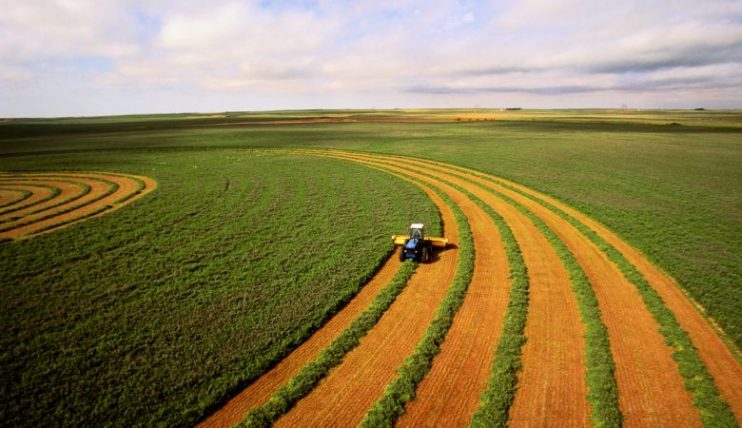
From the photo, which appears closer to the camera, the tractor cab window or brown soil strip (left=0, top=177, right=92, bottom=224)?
the tractor cab window

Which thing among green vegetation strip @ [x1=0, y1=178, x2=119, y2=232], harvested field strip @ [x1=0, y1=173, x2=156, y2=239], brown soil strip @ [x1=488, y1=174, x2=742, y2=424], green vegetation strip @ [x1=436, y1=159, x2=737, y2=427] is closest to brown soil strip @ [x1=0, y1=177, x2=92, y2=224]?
harvested field strip @ [x1=0, y1=173, x2=156, y2=239]

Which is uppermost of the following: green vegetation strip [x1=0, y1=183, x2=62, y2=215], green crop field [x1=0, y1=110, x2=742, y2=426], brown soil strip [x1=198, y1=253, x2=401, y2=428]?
green vegetation strip [x1=0, y1=183, x2=62, y2=215]

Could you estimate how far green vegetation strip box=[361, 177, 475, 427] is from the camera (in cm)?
996

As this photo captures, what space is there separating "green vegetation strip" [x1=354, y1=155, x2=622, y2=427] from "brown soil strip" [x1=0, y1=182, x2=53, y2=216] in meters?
33.6

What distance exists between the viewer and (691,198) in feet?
101

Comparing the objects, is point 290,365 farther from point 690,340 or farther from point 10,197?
point 10,197

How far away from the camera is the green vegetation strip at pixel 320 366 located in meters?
9.95

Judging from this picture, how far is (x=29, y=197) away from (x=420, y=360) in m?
37.8

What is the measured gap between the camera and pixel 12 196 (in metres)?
31.9

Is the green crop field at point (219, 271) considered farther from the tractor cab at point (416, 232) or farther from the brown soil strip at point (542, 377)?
the brown soil strip at point (542, 377)

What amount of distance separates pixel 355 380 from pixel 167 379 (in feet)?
19.0

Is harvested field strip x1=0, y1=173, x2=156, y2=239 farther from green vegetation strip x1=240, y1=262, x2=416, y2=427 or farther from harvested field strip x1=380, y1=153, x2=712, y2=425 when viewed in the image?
harvested field strip x1=380, y1=153, x2=712, y2=425

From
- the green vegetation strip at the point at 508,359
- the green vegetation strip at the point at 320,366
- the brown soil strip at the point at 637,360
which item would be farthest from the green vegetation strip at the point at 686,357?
the green vegetation strip at the point at 320,366

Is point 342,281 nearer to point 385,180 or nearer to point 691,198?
point 385,180
